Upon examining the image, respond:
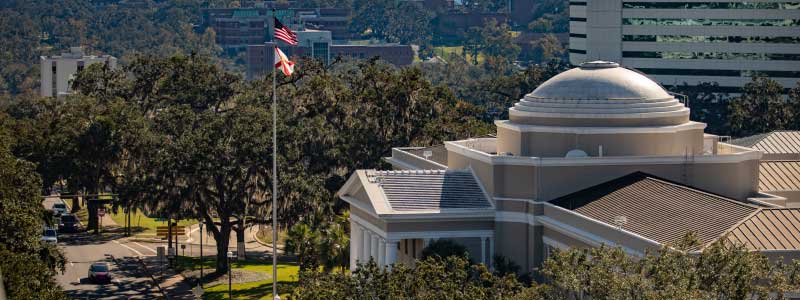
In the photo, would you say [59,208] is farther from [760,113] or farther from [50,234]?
[760,113]

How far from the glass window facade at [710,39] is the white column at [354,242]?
102m

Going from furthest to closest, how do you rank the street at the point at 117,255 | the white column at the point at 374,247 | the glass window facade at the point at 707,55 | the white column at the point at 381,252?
1. the glass window facade at the point at 707,55
2. the street at the point at 117,255
3. the white column at the point at 374,247
4. the white column at the point at 381,252

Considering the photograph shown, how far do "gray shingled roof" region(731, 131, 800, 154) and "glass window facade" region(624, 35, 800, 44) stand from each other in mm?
84066

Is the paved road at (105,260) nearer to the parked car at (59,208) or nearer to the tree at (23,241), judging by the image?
the tree at (23,241)

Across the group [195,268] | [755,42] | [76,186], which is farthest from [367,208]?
[755,42]

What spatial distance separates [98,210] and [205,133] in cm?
2594

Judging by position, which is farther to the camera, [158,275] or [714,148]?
[158,275]

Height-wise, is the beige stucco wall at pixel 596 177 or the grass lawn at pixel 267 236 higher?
the beige stucco wall at pixel 596 177

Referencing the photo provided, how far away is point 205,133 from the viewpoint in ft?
339

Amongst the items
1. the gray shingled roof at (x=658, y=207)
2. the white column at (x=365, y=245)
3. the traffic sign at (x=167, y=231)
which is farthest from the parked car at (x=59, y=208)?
the gray shingled roof at (x=658, y=207)

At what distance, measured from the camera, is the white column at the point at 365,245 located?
262ft

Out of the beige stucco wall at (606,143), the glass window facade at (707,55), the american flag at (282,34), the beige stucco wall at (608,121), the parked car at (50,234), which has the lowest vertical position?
the parked car at (50,234)

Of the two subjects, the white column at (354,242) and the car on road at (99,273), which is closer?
the white column at (354,242)

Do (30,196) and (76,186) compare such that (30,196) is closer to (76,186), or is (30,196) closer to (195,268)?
(195,268)
